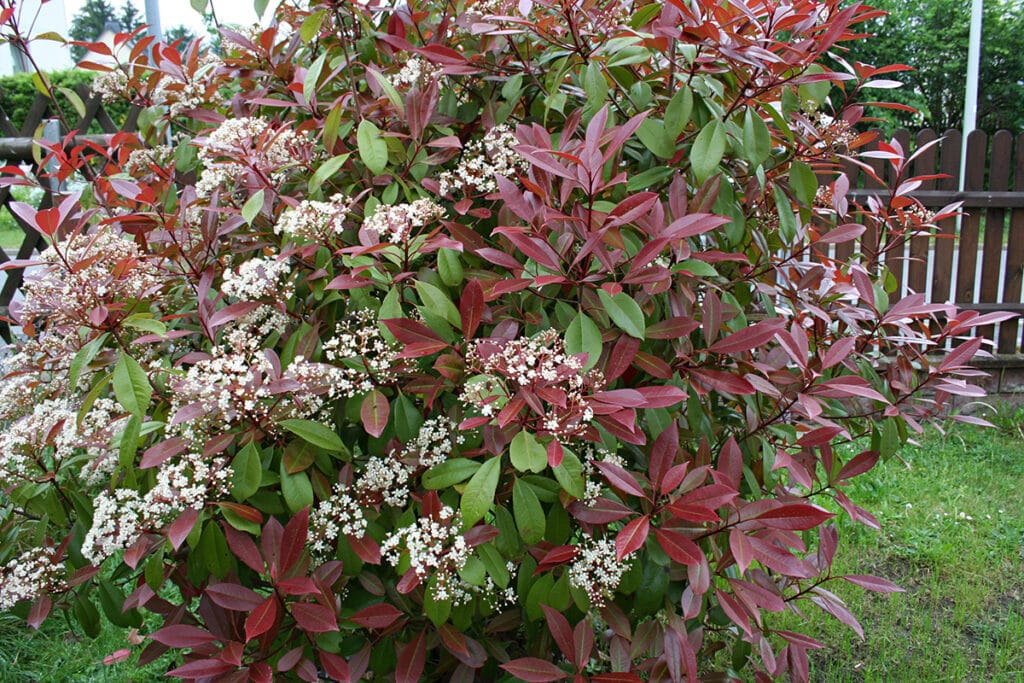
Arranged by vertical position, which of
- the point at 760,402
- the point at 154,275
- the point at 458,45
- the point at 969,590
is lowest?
the point at 969,590

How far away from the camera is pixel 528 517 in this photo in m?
1.32

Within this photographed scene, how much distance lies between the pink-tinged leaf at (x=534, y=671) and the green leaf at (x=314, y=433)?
1.64 ft

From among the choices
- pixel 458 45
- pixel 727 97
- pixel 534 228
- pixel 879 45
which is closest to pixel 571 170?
pixel 534 228

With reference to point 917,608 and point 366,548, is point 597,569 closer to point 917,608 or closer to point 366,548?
point 366,548

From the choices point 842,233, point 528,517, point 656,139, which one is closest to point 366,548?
point 528,517

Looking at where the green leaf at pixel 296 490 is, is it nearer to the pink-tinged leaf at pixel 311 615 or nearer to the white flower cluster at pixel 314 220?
the pink-tinged leaf at pixel 311 615

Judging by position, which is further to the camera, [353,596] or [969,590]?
[969,590]

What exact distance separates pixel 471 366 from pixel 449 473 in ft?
0.64

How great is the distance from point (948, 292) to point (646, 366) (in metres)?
5.05

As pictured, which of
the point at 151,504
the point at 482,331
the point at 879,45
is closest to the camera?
the point at 151,504

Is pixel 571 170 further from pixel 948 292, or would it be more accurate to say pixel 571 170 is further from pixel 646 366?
pixel 948 292

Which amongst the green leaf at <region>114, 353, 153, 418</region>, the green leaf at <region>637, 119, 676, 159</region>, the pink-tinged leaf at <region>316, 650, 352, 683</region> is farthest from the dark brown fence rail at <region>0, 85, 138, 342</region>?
the green leaf at <region>637, 119, 676, 159</region>

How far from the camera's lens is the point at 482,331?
1609 mm

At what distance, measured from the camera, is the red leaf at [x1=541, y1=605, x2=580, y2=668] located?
1362 millimetres
